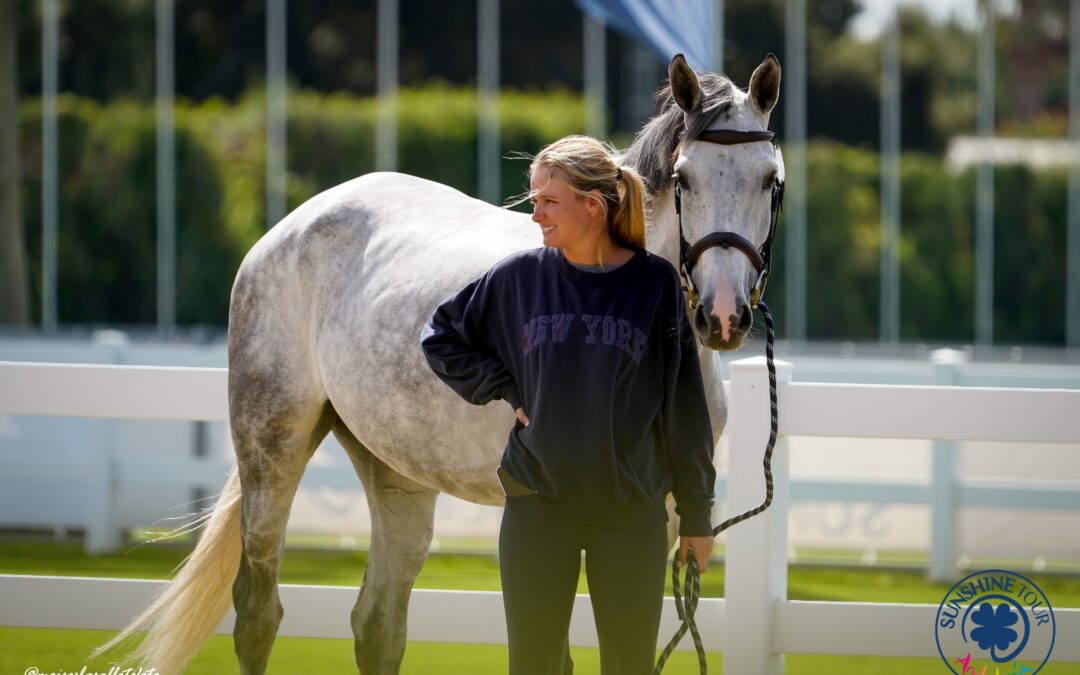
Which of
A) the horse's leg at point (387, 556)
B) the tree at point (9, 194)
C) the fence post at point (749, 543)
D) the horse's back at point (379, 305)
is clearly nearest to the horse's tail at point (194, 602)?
the horse's leg at point (387, 556)

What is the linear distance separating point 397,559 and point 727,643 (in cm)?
111

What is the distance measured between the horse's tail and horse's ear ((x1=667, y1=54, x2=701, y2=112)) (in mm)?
2188

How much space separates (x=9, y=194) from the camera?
1958cm

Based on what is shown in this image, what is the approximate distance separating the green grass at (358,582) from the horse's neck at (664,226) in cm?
165

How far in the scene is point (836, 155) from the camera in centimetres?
2177

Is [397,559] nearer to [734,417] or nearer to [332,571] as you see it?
[734,417]

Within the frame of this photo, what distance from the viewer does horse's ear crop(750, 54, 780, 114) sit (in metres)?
3.65

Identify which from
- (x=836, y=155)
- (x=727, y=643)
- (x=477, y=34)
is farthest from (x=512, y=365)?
(x=477, y=34)

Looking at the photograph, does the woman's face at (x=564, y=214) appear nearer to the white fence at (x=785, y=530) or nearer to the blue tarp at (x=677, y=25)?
the white fence at (x=785, y=530)

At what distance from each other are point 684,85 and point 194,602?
240 cm

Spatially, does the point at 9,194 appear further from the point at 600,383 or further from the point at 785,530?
the point at 600,383

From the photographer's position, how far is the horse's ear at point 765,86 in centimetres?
365

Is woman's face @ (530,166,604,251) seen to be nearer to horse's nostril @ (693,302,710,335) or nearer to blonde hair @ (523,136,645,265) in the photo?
blonde hair @ (523,136,645,265)

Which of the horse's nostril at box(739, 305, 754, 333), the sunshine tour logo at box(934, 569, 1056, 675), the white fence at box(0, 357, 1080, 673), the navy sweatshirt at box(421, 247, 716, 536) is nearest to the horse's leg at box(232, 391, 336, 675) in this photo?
the white fence at box(0, 357, 1080, 673)
